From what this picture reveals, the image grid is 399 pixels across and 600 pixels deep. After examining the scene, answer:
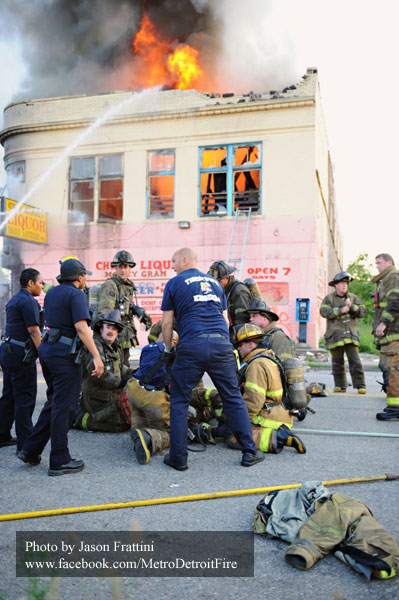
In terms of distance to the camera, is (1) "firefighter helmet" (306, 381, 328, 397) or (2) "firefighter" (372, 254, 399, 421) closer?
(2) "firefighter" (372, 254, 399, 421)

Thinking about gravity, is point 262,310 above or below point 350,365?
above

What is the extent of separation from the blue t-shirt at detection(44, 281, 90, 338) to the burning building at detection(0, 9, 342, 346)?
11.9 metres

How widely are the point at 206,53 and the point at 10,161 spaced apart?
8.19m

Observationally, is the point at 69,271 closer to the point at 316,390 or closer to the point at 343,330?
the point at 316,390

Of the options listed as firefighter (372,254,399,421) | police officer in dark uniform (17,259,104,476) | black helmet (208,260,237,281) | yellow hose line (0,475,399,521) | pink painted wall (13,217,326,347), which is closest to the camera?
yellow hose line (0,475,399,521)

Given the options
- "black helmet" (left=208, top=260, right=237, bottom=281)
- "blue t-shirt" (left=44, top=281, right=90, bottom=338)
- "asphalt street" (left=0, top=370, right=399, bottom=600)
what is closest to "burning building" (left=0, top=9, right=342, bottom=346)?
"black helmet" (left=208, top=260, right=237, bottom=281)

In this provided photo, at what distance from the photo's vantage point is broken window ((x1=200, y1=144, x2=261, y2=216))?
16.5 meters

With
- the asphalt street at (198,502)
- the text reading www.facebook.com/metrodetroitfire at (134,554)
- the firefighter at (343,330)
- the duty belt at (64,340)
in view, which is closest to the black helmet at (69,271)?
the duty belt at (64,340)

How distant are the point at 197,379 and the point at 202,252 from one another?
40.5 feet

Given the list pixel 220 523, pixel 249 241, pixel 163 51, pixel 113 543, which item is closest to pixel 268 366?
pixel 220 523

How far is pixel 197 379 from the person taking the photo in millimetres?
4391

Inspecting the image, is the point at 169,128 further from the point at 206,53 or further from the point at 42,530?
the point at 42,530

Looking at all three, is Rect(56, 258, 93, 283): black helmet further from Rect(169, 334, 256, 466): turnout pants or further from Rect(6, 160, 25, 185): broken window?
Rect(6, 160, 25, 185): broken window

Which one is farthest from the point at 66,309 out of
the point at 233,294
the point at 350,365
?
the point at 350,365
